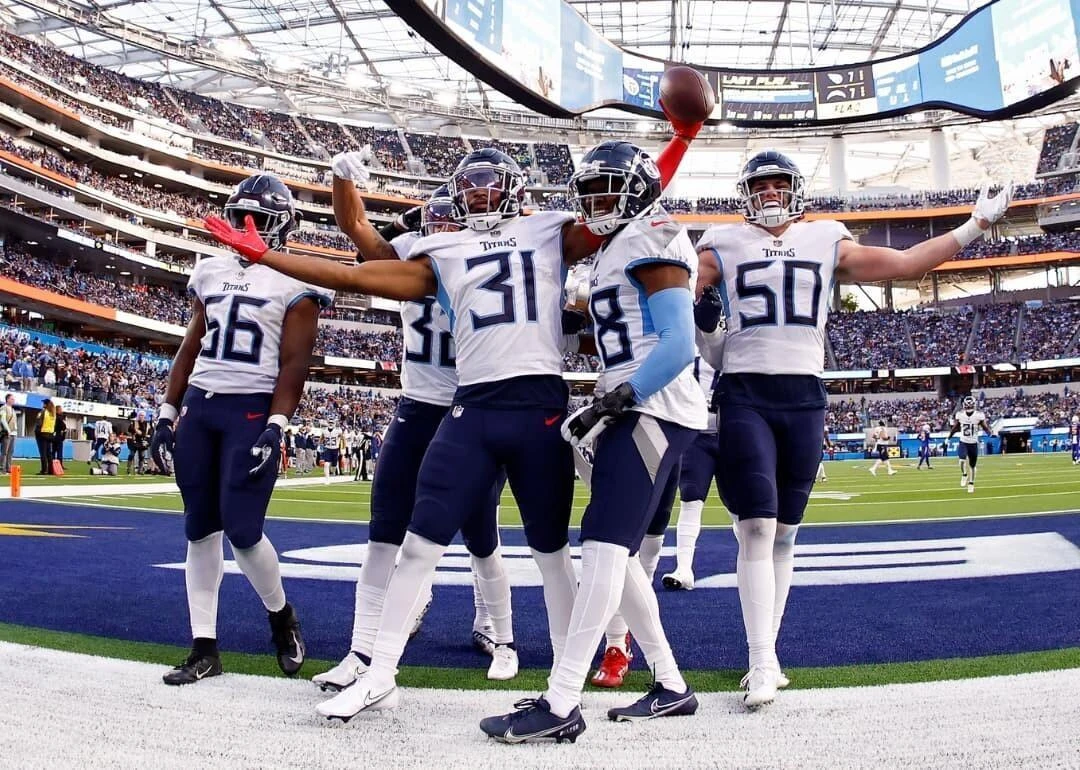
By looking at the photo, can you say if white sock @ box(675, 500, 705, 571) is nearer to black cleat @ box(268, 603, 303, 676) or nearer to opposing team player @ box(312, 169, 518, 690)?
opposing team player @ box(312, 169, 518, 690)

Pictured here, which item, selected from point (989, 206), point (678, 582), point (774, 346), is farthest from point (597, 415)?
point (678, 582)

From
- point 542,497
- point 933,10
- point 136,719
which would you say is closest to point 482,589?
point 542,497

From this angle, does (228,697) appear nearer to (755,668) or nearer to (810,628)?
(755,668)

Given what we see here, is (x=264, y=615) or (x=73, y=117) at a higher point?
(x=73, y=117)

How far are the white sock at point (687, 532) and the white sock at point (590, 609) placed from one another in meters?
2.72

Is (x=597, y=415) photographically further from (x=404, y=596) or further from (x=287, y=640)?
(x=287, y=640)

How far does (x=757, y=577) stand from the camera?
3.24m

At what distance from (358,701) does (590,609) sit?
0.78 metres

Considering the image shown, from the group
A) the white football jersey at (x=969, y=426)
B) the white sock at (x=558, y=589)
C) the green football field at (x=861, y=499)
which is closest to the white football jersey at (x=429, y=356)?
the white sock at (x=558, y=589)

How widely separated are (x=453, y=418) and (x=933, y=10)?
139 ft

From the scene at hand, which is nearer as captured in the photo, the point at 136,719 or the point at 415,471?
the point at 136,719

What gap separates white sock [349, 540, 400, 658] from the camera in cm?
317

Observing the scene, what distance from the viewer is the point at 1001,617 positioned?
4.07m

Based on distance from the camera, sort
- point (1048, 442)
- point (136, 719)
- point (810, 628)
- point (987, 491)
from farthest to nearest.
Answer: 1. point (1048, 442)
2. point (987, 491)
3. point (810, 628)
4. point (136, 719)
